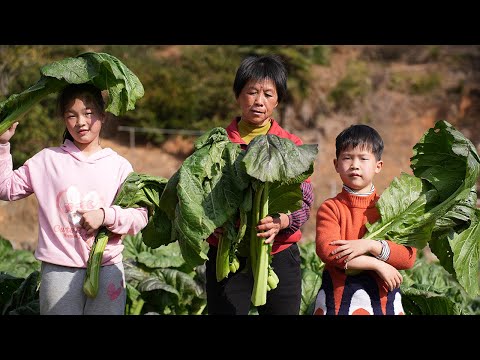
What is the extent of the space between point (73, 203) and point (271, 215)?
1.01 metres

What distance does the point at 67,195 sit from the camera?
3633 millimetres

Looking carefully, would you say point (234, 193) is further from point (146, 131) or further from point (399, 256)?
point (146, 131)

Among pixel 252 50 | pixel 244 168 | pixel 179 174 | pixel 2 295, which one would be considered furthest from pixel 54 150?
pixel 252 50

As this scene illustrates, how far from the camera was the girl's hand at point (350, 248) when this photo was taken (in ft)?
11.5

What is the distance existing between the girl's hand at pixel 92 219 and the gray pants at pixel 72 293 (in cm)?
24

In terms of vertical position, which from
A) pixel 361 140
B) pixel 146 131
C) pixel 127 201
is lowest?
pixel 127 201

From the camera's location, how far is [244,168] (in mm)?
3363

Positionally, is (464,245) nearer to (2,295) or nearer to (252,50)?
(2,295)

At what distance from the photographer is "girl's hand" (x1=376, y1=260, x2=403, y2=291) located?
3.52 m

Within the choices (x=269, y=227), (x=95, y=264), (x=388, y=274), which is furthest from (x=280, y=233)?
(x=95, y=264)

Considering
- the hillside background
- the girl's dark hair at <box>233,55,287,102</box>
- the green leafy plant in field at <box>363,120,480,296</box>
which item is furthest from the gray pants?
the hillside background

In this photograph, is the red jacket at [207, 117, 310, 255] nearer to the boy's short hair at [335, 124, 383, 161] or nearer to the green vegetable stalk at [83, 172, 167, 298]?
the boy's short hair at [335, 124, 383, 161]

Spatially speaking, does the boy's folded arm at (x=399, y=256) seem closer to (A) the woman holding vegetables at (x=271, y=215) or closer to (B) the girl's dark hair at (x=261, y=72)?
(A) the woman holding vegetables at (x=271, y=215)

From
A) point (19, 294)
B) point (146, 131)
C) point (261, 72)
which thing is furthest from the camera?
point (146, 131)
